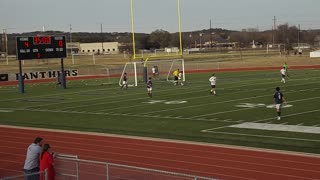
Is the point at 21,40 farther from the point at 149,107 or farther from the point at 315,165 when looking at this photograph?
the point at 315,165

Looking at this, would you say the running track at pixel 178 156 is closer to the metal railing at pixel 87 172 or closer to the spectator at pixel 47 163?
the metal railing at pixel 87 172

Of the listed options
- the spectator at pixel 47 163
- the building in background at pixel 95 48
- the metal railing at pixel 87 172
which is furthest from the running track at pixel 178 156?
the building in background at pixel 95 48

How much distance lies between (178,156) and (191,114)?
27.1 feet

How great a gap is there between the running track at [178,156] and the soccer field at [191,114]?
99 centimetres

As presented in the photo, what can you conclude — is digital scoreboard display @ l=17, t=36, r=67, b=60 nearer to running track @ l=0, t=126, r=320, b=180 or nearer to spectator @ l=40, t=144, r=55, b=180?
running track @ l=0, t=126, r=320, b=180

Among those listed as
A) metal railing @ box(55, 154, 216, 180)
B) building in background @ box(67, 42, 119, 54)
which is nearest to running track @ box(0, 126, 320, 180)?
metal railing @ box(55, 154, 216, 180)

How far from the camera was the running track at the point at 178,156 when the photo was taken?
41.9ft

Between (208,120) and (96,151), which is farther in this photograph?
(208,120)

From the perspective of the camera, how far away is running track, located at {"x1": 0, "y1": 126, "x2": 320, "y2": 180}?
12.8m

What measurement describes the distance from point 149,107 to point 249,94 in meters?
7.27

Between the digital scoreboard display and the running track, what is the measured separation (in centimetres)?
2107

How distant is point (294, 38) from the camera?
6112 inches

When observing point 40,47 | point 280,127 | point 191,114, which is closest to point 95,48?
point 40,47

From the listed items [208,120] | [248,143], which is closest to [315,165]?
[248,143]
